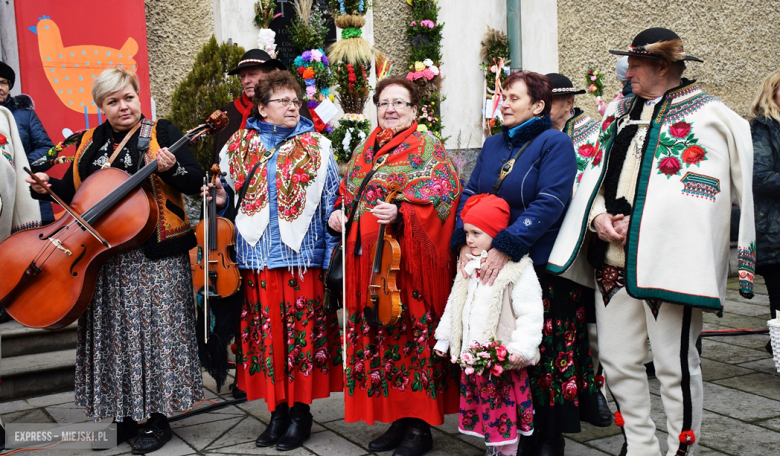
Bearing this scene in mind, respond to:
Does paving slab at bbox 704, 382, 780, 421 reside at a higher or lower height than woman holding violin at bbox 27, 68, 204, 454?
lower

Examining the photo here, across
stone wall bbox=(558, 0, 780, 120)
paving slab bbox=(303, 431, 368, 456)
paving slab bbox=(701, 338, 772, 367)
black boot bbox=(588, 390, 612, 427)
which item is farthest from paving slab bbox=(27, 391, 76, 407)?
stone wall bbox=(558, 0, 780, 120)

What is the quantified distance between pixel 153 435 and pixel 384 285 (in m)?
1.58

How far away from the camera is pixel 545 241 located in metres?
3.13

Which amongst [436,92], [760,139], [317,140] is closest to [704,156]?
[317,140]

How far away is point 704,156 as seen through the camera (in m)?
2.72

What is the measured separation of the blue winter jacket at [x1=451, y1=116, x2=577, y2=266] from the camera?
297cm

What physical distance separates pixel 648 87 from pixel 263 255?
81.5 inches

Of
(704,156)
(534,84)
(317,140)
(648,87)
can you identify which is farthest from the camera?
(317,140)

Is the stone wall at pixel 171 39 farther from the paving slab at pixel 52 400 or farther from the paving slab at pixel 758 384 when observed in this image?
the paving slab at pixel 758 384

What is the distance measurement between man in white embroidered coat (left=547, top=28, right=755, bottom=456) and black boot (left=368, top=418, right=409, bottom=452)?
112 cm

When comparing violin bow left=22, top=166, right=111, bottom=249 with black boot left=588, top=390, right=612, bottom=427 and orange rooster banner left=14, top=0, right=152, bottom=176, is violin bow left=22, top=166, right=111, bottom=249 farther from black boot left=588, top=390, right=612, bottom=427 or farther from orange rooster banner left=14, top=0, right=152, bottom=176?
black boot left=588, top=390, right=612, bottom=427

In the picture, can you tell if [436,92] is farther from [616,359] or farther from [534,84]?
[616,359]

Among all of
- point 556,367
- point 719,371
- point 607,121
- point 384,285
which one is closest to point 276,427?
point 384,285

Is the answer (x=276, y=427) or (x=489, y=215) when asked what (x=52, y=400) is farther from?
(x=489, y=215)
